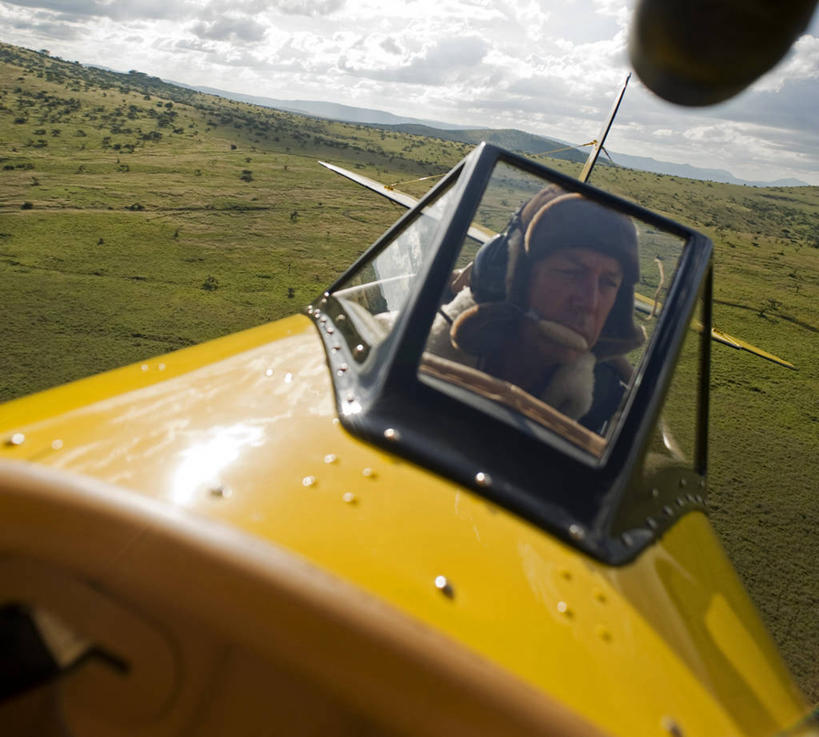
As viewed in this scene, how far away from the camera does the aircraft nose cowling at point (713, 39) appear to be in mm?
610

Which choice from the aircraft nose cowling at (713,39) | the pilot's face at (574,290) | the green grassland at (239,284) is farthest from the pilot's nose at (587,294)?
the green grassland at (239,284)

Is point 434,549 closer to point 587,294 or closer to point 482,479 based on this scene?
point 482,479

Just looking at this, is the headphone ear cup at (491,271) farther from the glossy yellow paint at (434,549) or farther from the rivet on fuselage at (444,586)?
the rivet on fuselage at (444,586)

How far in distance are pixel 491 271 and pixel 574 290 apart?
24 centimetres

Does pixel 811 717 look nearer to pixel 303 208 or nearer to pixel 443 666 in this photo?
pixel 443 666

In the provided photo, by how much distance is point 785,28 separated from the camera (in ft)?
2.03

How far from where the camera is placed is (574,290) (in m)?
1.70

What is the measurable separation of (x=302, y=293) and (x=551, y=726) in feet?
23.7

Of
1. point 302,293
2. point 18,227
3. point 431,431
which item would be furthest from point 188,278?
point 431,431

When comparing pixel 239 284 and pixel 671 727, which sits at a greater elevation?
pixel 671 727

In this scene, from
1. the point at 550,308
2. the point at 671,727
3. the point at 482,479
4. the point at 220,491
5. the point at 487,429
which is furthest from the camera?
the point at 550,308

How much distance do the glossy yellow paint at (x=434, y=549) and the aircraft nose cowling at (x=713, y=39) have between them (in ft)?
2.45

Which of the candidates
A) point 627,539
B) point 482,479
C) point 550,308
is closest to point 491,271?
point 550,308

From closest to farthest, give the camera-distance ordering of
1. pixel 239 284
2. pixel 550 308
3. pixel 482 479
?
1. pixel 482 479
2. pixel 550 308
3. pixel 239 284
